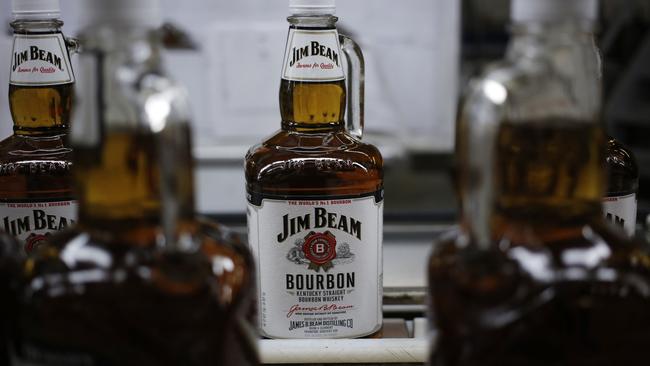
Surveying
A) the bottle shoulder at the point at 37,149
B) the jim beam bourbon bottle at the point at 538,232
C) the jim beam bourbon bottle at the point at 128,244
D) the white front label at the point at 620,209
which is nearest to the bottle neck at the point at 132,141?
the jim beam bourbon bottle at the point at 128,244

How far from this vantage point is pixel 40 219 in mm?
639

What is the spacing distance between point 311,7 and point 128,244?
0.29 metres

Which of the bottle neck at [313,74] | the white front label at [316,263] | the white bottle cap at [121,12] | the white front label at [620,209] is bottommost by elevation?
the white front label at [316,263]

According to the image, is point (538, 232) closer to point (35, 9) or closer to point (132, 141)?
point (132, 141)

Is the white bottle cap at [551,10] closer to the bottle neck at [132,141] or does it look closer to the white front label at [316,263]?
the bottle neck at [132,141]

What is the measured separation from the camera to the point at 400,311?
2.43 ft

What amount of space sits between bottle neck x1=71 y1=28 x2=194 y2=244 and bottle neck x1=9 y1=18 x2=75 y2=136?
23cm

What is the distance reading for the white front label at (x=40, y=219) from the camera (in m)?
0.64

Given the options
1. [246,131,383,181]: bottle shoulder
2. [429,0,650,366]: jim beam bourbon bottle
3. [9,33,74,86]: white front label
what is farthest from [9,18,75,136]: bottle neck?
[429,0,650,366]: jim beam bourbon bottle

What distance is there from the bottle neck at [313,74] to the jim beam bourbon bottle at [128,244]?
0.26m

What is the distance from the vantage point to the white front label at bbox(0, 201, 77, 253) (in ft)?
2.09

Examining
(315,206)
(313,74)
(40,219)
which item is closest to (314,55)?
(313,74)

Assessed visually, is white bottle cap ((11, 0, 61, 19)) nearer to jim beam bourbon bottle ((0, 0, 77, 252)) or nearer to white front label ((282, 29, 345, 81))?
jim beam bourbon bottle ((0, 0, 77, 252))

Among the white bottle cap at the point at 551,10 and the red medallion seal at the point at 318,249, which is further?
the red medallion seal at the point at 318,249
